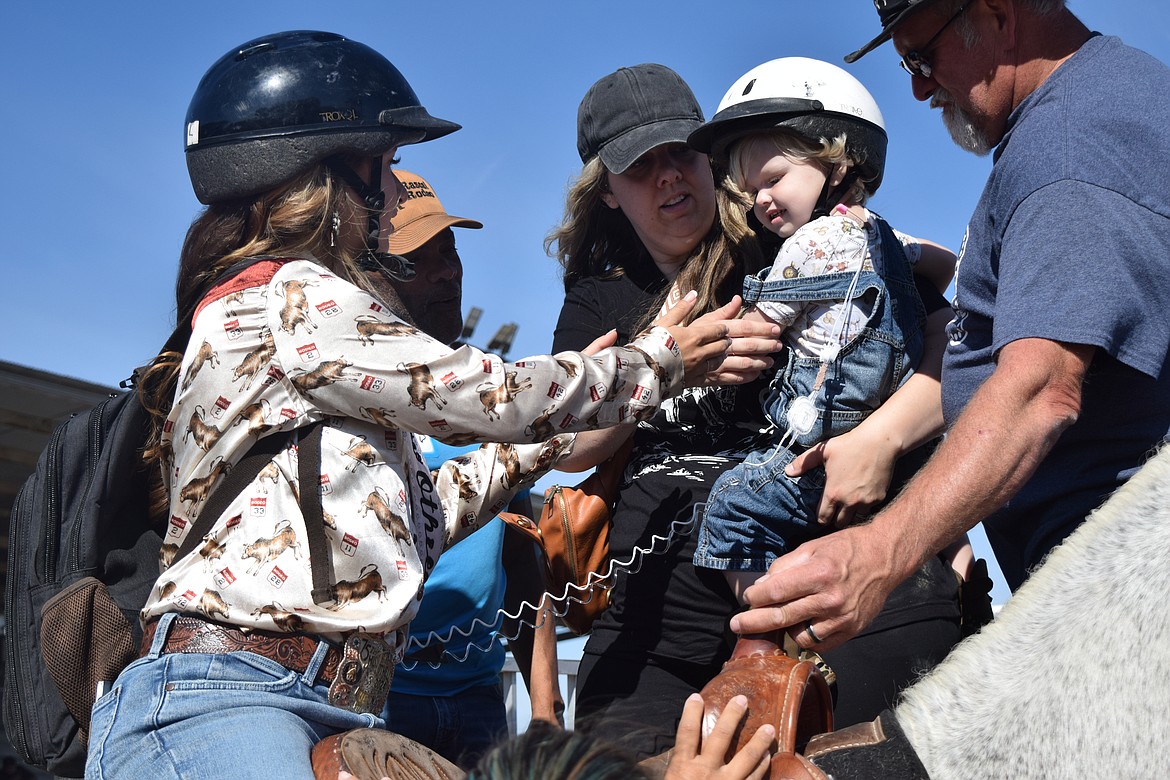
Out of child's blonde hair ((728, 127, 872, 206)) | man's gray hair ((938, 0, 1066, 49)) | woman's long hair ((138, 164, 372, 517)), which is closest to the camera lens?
man's gray hair ((938, 0, 1066, 49))

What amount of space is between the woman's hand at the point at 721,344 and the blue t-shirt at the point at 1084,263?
0.65 metres

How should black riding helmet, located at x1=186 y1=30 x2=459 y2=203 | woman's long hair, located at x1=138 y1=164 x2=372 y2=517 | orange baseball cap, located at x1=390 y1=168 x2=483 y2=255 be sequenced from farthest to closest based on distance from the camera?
orange baseball cap, located at x1=390 y1=168 x2=483 y2=255, black riding helmet, located at x1=186 y1=30 x2=459 y2=203, woman's long hair, located at x1=138 y1=164 x2=372 y2=517

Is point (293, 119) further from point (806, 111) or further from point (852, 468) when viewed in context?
point (852, 468)

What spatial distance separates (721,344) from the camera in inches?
120

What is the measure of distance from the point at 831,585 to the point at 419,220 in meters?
3.03

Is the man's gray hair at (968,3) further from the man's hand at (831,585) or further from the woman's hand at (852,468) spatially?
the man's hand at (831,585)

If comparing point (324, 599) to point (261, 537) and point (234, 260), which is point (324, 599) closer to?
point (261, 537)

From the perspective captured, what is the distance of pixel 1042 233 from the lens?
7.23 ft

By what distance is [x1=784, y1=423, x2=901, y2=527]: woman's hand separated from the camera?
2996 millimetres

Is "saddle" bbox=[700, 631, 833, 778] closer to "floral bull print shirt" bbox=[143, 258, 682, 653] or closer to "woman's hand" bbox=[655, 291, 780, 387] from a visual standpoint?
"floral bull print shirt" bbox=[143, 258, 682, 653]

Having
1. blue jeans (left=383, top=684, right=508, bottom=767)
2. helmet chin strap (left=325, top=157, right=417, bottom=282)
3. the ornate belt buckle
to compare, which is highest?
helmet chin strap (left=325, top=157, right=417, bottom=282)

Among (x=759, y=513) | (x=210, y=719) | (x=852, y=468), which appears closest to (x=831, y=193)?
(x=852, y=468)

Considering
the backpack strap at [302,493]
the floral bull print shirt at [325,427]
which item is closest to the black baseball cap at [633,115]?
the floral bull print shirt at [325,427]

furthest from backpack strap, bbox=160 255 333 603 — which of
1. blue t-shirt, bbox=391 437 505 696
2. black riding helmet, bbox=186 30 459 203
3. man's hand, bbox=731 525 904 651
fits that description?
blue t-shirt, bbox=391 437 505 696
